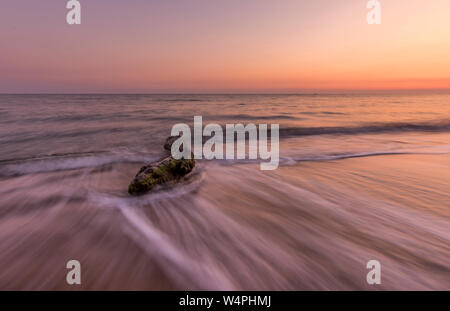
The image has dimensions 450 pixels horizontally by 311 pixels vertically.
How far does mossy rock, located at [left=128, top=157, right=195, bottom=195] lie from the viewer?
338 cm

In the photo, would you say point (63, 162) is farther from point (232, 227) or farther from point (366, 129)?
point (366, 129)

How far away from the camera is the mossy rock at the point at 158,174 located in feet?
11.1

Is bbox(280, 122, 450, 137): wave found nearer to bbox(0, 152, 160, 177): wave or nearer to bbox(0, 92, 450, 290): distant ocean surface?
bbox(0, 92, 450, 290): distant ocean surface

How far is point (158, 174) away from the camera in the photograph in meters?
3.56

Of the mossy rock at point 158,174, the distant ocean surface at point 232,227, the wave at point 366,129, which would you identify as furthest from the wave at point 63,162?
the wave at point 366,129

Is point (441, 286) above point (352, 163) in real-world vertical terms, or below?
below

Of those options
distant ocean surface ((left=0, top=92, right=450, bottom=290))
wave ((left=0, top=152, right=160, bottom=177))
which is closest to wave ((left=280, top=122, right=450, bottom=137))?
distant ocean surface ((left=0, top=92, right=450, bottom=290))

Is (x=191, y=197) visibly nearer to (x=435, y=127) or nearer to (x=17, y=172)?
(x=17, y=172)

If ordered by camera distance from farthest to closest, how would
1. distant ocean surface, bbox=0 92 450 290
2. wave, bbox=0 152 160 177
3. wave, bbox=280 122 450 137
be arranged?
wave, bbox=280 122 450 137, wave, bbox=0 152 160 177, distant ocean surface, bbox=0 92 450 290

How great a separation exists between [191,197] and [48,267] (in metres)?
1.92

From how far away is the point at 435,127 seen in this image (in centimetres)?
1138

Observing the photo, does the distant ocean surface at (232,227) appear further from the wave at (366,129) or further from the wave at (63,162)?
the wave at (366,129)

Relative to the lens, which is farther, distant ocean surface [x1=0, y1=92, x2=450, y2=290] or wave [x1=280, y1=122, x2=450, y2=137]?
wave [x1=280, y1=122, x2=450, y2=137]
